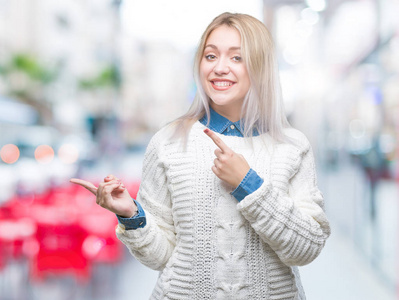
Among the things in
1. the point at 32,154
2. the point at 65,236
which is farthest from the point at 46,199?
the point at 32,154

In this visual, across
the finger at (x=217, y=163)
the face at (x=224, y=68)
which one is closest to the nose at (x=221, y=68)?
the face at (x=224, y=68)

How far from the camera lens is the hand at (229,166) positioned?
1.41 metres

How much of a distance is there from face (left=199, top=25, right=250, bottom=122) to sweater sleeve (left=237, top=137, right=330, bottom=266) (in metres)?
0.30

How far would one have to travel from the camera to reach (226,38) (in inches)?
60.5

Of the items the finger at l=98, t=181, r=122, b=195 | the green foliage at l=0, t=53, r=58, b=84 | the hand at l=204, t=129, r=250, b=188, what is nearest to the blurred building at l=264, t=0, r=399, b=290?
the hand at l=204, t=129, r=250, b=188

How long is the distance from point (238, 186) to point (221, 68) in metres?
0.34

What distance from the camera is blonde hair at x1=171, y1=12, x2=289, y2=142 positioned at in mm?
1528

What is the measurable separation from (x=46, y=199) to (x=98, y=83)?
32441mm

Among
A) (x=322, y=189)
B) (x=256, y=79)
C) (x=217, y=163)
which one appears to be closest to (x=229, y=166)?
(x=217, y=163)

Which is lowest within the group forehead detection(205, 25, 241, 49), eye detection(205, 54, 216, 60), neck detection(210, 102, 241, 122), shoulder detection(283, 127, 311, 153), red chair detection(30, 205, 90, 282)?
red chair detection(30, 205, 90, 282)

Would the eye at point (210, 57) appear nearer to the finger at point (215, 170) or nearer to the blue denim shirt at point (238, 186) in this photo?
the blue denim shirt at point (238, 186)

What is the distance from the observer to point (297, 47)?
9828 mm

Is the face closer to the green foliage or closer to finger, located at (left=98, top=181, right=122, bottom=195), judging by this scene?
finger, located at (left=98, top=181, right=122, bottom=195)

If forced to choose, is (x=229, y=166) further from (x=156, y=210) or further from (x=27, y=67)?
(x=27, y=67)
